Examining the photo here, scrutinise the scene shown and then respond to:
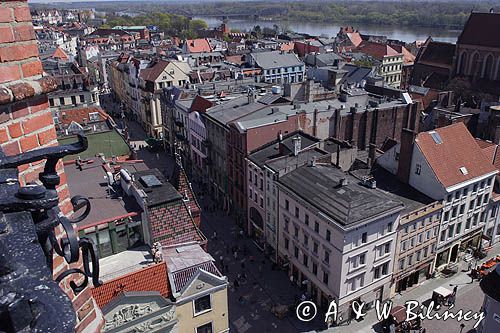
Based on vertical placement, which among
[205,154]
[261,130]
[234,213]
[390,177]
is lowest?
[234,213]

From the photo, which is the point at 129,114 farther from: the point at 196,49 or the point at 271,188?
the point at 271,188

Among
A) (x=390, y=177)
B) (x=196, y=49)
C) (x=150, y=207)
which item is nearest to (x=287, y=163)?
(x=390, y=177)

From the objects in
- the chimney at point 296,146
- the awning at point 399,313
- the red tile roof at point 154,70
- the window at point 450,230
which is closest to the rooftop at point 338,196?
the chimney at point 296,146

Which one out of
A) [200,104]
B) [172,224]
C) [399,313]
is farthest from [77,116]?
[399,313]

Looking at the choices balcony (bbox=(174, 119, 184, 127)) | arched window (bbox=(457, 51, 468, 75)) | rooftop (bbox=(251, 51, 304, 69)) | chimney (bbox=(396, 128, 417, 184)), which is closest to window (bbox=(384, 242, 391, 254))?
chimney (bbox=(396, 128, 417, 184))

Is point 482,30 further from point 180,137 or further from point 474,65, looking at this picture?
point 180,137
